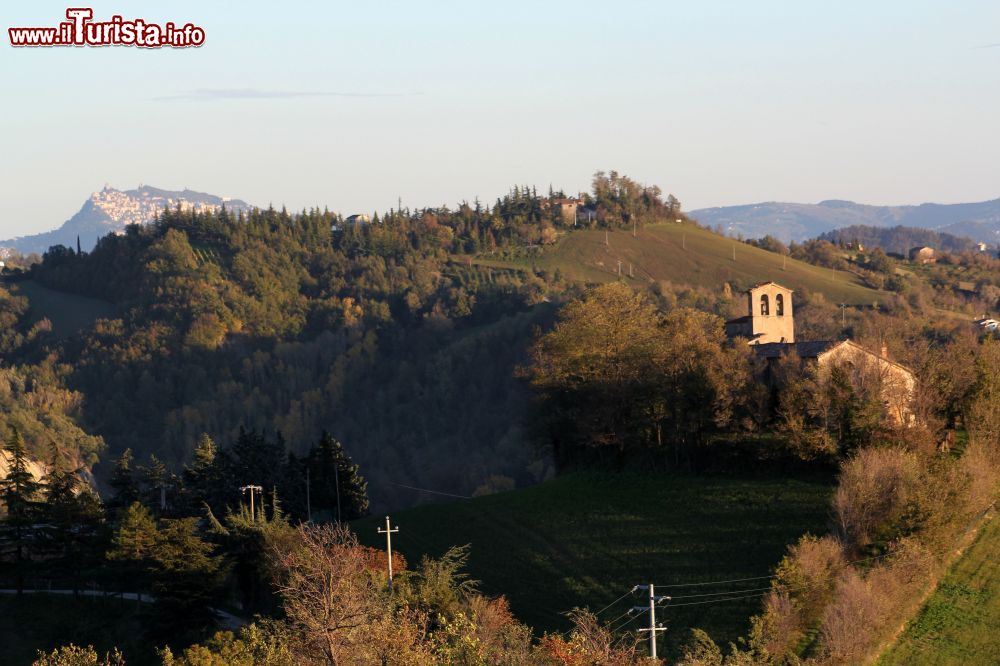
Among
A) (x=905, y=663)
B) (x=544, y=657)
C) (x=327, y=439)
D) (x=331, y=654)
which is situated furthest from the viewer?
(x=327, y=439)

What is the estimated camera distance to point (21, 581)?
6062 centimetres

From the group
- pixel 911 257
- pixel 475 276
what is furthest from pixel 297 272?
pixel 911 257

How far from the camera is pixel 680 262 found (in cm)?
16100

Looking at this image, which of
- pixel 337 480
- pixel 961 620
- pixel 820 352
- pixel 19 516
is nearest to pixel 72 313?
pixel 337 480

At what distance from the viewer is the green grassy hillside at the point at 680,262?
480 feet

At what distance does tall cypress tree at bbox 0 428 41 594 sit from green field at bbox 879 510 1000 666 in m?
39.1

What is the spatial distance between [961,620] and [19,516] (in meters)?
40.8

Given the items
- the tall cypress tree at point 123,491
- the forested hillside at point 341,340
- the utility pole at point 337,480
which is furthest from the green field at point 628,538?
the forested hillside at point 341,340

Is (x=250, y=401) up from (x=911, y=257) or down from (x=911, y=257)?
down

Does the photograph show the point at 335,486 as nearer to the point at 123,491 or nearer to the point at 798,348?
the point at 123,491

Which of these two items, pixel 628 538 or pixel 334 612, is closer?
pixel 334 612

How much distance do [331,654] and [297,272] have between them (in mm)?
168815

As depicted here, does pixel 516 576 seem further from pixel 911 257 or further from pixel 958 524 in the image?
pixel 911 257

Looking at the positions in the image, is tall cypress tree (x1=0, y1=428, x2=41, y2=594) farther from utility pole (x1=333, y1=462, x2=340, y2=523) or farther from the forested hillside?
the forested hillside
